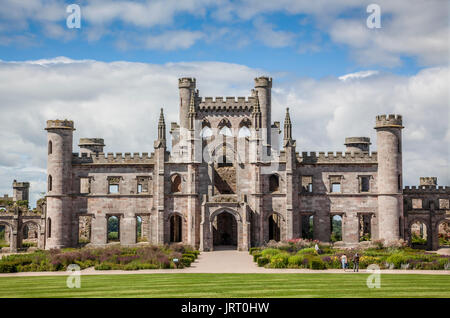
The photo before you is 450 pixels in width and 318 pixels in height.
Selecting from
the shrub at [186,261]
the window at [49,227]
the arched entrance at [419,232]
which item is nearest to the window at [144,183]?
the window at [49,227]

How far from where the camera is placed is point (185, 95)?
5878 centimetres

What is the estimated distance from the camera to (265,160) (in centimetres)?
5409

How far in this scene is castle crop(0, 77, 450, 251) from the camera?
53438 mm

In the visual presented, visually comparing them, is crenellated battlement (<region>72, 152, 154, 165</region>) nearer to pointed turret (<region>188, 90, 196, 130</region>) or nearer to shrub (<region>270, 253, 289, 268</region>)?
pointed turret (<region>188, 90, 196, 130</region>)

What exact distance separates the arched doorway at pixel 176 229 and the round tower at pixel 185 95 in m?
9.58

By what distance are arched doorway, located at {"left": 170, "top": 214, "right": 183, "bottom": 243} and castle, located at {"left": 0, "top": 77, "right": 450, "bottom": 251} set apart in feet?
0.36

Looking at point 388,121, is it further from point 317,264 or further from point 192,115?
point 317,264

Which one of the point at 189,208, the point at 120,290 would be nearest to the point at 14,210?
the point at 189,208

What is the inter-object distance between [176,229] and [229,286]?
107ft

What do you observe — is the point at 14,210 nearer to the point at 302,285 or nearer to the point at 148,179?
the point at 148,179

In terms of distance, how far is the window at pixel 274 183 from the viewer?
55594 mm

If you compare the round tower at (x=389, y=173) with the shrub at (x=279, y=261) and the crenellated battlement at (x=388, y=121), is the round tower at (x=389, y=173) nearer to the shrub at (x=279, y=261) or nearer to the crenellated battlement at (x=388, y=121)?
the crenellated battlement at (x=388, y=121)

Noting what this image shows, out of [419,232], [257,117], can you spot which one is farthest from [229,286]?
[419,232]

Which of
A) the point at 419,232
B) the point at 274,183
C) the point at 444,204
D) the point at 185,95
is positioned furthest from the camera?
the point at 419,232
